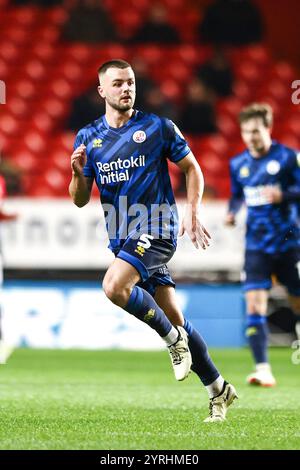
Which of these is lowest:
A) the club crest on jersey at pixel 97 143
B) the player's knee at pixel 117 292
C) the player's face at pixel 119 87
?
the player's knee at pixel 117 292

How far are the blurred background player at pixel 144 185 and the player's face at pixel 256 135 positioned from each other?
8.16ft

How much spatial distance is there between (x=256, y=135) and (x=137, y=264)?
10.2 feet

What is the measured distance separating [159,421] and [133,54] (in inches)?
439

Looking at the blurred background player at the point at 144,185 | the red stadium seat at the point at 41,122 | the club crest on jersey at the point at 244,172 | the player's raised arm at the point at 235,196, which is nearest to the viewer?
the blurred background player at the point at 144,185

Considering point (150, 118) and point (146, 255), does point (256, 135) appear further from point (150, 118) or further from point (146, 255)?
point (146, 255)

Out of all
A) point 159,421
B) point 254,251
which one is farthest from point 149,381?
point 159,421

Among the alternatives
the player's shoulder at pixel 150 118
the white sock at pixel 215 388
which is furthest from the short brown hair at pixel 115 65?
the white sock at pixel 215 388

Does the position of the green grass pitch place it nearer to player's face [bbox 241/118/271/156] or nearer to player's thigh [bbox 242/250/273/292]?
player's thigh [bbox 242/250/273/292]

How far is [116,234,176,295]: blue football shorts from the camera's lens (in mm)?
5129

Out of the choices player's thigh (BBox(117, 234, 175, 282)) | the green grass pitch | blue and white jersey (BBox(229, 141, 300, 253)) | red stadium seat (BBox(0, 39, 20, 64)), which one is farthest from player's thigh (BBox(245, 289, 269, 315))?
red stadium seat (BBox(0, 39, 20, 64))

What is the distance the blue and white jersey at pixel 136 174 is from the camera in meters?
5.32

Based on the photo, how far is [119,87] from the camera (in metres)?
5.42

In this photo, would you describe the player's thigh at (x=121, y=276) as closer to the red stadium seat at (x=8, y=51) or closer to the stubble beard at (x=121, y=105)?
the stubble beard at (x=121, y=105)

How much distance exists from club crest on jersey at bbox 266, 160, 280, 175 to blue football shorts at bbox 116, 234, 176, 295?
280cm
